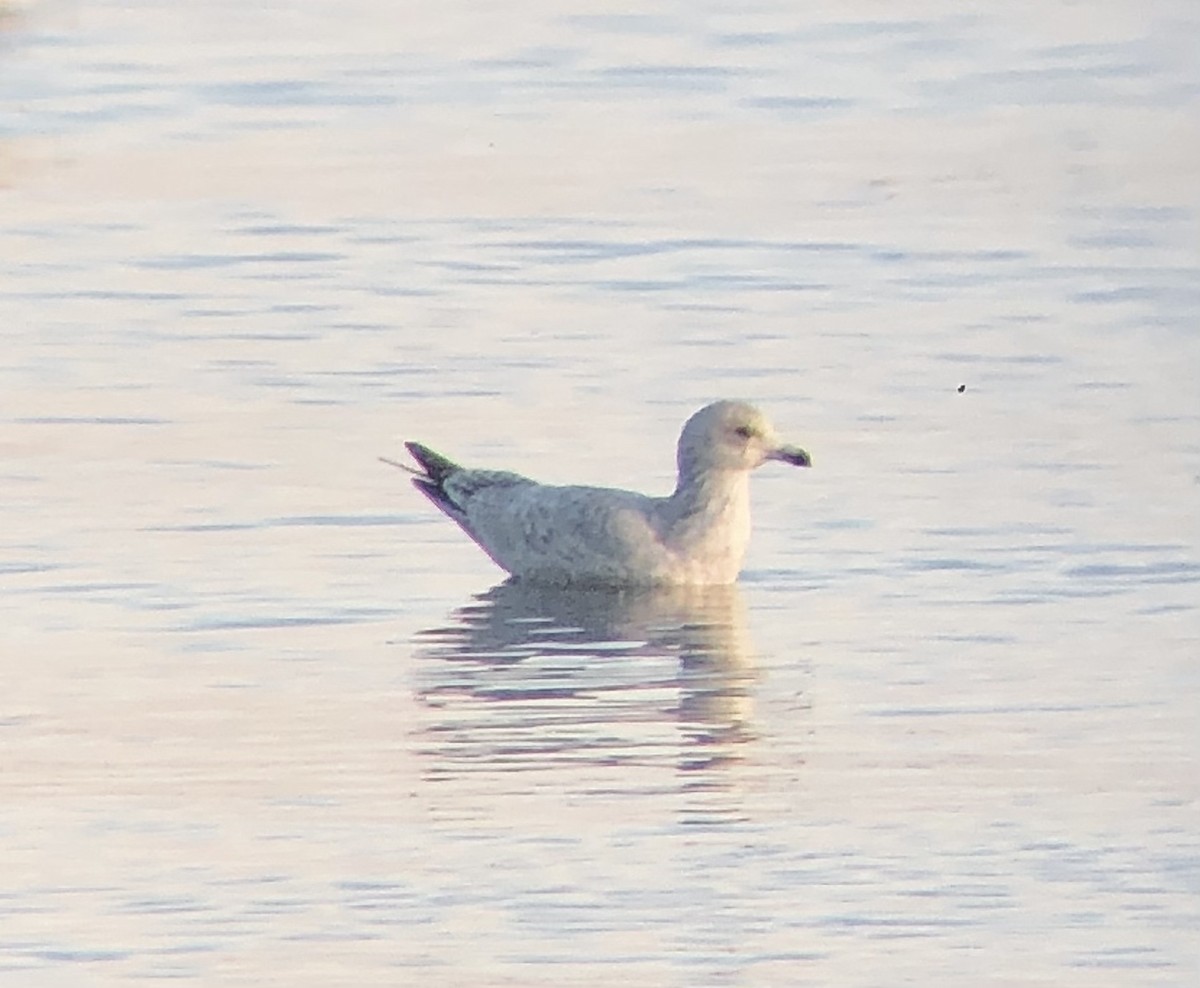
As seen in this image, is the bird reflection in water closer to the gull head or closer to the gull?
the gull

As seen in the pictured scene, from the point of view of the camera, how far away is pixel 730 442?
40.5 ft

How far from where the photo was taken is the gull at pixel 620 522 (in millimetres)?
11945

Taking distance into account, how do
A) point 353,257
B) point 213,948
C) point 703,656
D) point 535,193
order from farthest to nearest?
point 535,193, point 353,257, point 703,656, point 213,948

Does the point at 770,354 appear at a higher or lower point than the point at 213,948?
higher

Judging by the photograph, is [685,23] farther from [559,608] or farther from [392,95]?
[559,608]

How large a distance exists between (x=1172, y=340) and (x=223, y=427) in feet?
11.0

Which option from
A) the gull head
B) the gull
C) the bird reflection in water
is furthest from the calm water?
the gull head

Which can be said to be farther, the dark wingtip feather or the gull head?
the dark wingtip feather

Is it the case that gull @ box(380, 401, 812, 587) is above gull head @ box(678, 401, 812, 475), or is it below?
below

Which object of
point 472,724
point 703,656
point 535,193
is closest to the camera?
point 472,724

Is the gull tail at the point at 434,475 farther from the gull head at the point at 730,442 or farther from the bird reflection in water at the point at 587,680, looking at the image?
the gull head at the point at 730,442

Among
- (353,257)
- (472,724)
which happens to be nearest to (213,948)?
(472,724)

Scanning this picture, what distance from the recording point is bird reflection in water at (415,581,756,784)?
31.4 ft

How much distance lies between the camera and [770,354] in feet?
46.9
